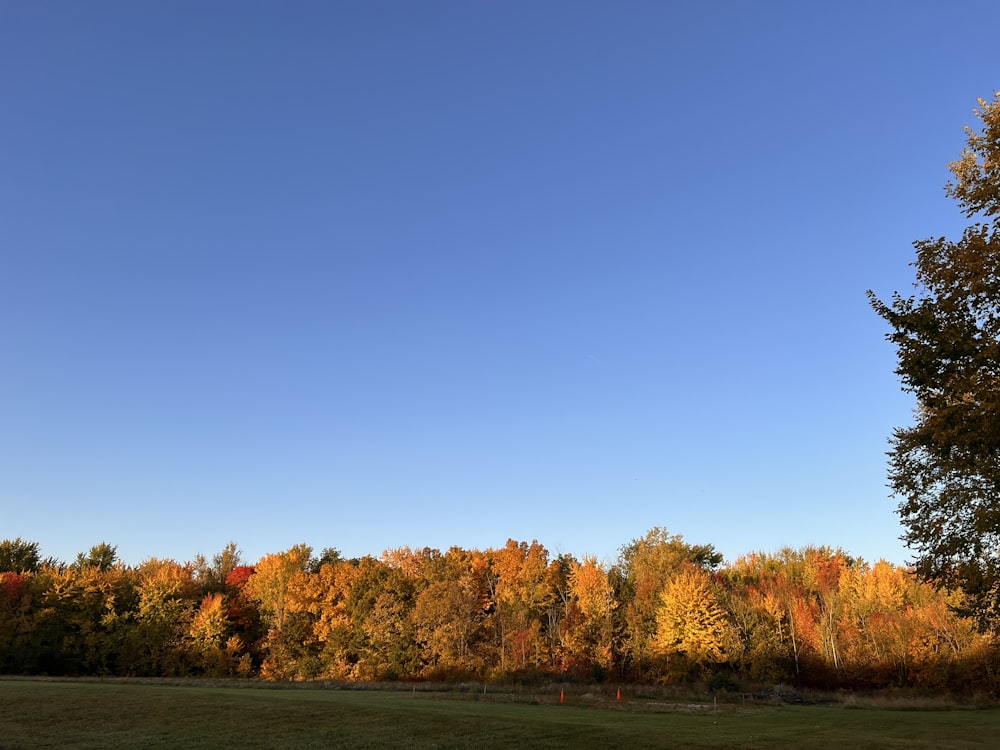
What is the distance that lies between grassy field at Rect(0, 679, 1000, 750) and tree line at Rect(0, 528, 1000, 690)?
1508 inches

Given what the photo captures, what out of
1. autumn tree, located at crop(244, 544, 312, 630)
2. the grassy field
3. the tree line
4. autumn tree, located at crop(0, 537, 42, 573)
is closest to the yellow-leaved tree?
the tree line

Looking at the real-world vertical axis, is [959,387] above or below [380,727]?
above

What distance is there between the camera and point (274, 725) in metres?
27.7

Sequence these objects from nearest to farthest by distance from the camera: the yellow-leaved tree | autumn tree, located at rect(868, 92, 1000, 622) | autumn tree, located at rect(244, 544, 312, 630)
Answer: autumn tree, located at rect(868, 92, 1000, 622)
the yellow-leaved tree
autumn tree, located at rect(244, 544, 312, 630)

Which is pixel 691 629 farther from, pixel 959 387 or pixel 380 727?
pixel 959 387

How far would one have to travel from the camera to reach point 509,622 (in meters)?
93.9

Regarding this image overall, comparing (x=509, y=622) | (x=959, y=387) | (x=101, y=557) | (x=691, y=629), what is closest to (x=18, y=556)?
(x=101, y=557)

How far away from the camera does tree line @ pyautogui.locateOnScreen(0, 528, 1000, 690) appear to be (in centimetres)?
7688

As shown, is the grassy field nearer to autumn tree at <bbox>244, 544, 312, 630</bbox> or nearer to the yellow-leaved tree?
the yellow-leaved tree

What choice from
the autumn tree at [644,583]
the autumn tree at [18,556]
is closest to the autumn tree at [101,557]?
the autumn tree at [18,556]

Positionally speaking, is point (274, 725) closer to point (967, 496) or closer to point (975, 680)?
point (967, 496)

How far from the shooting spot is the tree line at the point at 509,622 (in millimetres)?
76875

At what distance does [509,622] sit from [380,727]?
228ft

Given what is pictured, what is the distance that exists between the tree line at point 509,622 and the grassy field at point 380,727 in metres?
38.3
